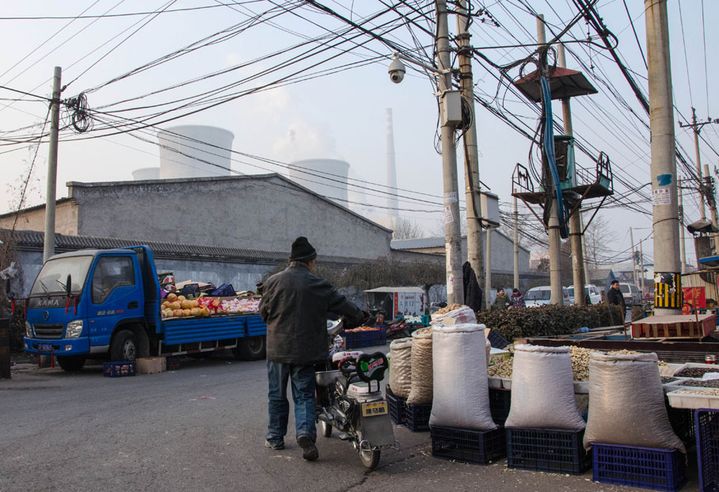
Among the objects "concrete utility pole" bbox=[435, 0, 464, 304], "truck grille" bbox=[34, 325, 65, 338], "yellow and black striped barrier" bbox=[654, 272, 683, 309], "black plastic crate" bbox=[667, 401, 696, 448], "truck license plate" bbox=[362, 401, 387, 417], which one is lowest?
"black plastic crate" bbox=[667, 401, 696, 448]

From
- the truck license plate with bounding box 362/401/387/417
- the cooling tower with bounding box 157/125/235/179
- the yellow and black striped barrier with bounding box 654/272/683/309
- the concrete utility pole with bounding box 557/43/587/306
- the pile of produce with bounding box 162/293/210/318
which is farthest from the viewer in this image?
the cooling tower with bounding box 157/125/235/179

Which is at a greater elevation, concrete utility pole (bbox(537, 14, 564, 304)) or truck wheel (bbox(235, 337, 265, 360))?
concrete utility pole (bbox(537, 14, 564, 304))

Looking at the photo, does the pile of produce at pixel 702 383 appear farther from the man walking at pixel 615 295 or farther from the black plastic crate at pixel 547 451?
the man walking at pixel 615 295

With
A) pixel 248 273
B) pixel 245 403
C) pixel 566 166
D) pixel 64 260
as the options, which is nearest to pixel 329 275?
pixel 248 273

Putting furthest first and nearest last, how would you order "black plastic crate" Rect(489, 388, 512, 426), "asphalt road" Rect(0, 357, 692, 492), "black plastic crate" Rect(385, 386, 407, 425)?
1. "black plastic crate" Rect(385, 386, 407, 425)
2. "black plastic crate" Rect(489, 388, 512, 426)
3. "asphalt road" Rect(0, 357, 692, 492)

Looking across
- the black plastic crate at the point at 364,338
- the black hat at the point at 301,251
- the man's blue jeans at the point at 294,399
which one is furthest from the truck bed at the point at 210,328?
the black hat at the point at 301,251

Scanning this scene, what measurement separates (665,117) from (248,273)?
19.8m

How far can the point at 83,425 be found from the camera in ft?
23.2

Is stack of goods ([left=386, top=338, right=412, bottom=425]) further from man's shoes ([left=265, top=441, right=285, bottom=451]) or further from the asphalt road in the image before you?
man's shoes ([left=265, top=441, right=285, bottom=451])

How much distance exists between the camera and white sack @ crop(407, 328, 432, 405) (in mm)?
6125

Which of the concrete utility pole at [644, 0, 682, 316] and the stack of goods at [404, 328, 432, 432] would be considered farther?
the concrete utility pole at [644, 0, 682, 316]

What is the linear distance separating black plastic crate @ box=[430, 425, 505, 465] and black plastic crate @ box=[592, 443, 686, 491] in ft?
3.03

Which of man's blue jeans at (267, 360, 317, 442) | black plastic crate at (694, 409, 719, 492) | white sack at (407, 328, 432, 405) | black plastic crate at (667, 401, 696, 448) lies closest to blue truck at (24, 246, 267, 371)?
man's blue jeans at (267, 360, 317, 442)

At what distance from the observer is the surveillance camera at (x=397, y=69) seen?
1090 cm
